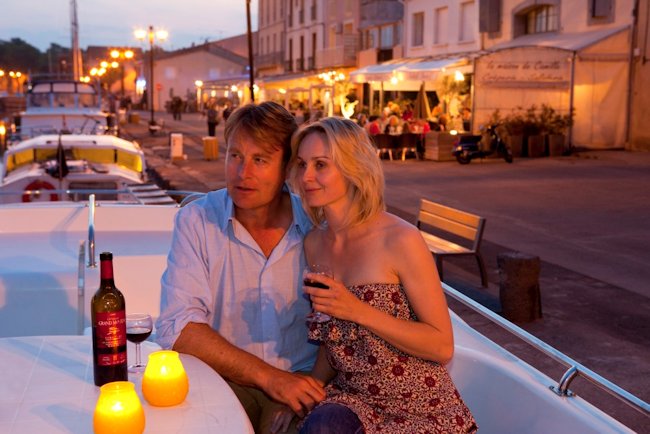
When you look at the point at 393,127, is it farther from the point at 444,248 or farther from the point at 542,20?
the point at 444,248

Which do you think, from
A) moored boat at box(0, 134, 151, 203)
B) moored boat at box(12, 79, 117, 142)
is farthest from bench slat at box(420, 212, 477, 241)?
moored boat at box(12, 79, 117, 142)

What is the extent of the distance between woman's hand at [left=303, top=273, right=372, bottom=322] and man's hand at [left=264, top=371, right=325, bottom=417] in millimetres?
421

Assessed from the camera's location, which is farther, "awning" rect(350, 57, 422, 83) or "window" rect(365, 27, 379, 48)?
"window" rect(365, 27, 379, 48)

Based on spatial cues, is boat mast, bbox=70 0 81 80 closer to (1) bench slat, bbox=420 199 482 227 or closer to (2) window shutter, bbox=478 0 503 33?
(2) window shutter, bbox=478 0 503 33

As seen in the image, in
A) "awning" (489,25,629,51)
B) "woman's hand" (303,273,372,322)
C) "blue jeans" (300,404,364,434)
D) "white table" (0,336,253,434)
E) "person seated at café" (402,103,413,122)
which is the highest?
"awning" (489,25,629,51)

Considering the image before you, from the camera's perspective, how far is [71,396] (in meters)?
2.68

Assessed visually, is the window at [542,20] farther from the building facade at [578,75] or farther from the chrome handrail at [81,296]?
the chrome handrail at [81,296]

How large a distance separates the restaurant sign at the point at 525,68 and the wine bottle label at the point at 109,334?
787 inches

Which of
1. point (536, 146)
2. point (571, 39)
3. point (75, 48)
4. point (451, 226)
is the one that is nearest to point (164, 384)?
point (451, 226)

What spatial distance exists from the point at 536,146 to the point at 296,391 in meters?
19.4

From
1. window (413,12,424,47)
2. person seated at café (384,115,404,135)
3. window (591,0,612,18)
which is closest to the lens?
window (591,0,612,18)

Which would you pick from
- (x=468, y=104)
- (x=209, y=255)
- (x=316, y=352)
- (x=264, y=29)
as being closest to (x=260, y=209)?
(x=209, y=255)

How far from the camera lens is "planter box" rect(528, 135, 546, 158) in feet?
70.1

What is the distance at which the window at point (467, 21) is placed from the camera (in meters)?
27.9
